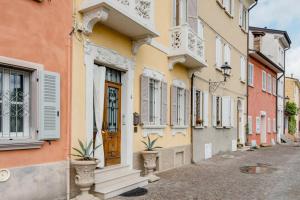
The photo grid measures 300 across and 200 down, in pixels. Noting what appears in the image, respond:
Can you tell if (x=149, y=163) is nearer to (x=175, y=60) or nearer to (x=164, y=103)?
(x=164, y=103)

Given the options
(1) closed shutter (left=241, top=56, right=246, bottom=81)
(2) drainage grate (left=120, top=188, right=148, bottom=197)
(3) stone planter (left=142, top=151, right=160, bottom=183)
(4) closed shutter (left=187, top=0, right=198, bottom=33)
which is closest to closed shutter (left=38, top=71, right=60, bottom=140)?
(2) drainage grate (left=120, top=188, right=148, bottom=197)

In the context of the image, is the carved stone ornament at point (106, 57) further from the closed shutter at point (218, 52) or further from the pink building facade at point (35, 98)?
the closed shutter at point (218, 52)

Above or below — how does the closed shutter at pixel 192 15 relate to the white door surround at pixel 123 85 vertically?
above

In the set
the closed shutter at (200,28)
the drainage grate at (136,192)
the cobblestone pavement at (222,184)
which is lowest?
the cobblestone pavement at (222,184)

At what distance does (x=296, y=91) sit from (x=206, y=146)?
104ft

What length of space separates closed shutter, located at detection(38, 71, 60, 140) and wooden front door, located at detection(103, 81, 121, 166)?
2.02 metres

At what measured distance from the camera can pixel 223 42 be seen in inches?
656

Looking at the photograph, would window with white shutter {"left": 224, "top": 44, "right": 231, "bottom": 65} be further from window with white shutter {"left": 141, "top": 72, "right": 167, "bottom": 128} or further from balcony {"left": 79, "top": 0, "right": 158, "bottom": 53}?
balcony {"left": 79, "top": 0, "right": 158, "bottom": 53}

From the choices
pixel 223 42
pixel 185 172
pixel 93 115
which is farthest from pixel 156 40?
pixel 223 42

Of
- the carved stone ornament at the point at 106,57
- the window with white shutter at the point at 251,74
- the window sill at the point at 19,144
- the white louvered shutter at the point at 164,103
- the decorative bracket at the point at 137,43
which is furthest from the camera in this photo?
the window with white shutter at the point at 251,74

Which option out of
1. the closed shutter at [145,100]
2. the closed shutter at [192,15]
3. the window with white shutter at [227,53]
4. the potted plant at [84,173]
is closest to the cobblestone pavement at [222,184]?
the potted plant at [84,173]

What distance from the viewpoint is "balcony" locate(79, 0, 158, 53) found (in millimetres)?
→ 6676

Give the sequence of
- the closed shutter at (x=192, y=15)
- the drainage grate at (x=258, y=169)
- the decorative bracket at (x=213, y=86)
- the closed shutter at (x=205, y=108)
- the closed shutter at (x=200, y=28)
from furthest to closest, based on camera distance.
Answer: the decorative bracket at (x=213, y=86), the closed shutter at (x=205, y=108), the closed shutter at (x=200, y=28), the closed shutter at (x=192, y=15), the drainage grate at (x=258, y=169)

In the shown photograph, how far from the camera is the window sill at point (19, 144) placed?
5023 mm
